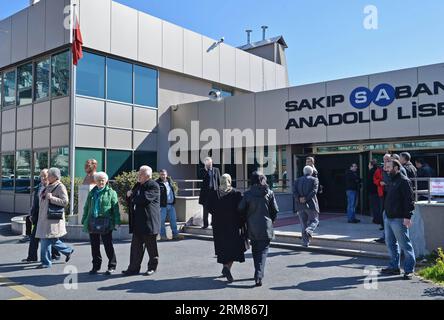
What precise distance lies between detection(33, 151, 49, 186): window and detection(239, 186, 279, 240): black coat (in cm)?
1190

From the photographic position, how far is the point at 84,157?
14922 millimetres

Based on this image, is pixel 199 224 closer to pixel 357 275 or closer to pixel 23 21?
pixel 357 275

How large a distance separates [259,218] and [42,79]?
13.4 metres

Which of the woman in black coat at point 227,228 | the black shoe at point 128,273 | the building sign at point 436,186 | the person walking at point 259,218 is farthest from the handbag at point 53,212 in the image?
the building sign at point 436,186

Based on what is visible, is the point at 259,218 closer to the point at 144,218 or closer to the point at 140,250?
the point at 144,218

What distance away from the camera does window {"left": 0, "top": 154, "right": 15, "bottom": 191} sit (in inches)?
681

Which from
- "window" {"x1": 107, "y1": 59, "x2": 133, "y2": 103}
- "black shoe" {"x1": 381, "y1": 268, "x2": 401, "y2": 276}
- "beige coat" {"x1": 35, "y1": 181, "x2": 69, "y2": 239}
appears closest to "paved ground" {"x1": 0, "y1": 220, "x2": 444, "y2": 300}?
"black shoe" {"x1": 381, "y1": 268, "x2": 401, "y2": 276}

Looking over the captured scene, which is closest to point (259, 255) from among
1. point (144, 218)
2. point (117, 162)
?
point (144, 218)

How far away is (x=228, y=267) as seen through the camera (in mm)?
6125

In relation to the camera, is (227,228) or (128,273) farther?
(128,273)

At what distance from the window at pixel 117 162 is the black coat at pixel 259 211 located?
10.8 meters

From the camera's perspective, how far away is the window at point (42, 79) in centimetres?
1578

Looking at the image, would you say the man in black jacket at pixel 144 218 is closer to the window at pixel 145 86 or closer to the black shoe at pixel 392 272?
the black shoe at pixel 392 272
